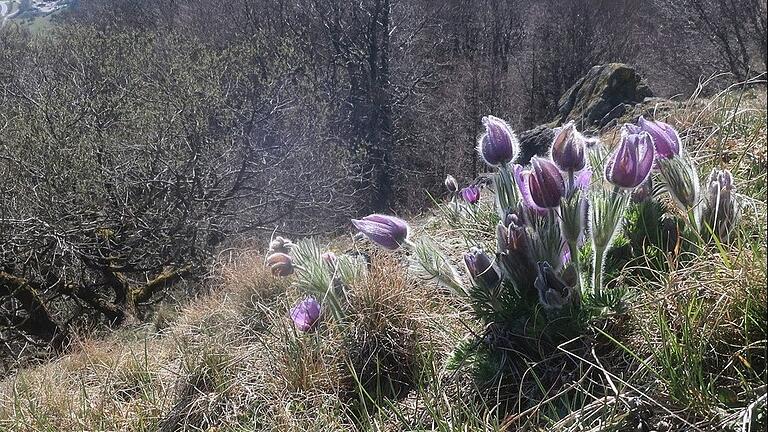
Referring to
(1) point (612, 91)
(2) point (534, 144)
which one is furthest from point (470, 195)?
(1) point (612, 91)

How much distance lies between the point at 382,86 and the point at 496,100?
5.02 meters

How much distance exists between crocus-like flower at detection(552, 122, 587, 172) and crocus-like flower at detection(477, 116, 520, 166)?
0.63ft

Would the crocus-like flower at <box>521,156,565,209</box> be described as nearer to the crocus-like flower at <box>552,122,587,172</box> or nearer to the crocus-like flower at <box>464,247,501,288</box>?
the crocus-like flower at <box>552,122,587,172</box>

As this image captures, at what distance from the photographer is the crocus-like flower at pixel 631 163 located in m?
1.29

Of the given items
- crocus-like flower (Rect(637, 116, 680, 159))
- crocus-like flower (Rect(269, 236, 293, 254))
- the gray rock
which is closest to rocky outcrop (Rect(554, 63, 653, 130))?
the gray rock

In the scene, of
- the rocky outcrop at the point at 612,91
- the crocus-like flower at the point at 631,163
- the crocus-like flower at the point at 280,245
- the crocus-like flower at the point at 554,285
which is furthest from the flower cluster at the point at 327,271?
the rocky outcrop at the point at 612,91

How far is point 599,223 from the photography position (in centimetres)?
134

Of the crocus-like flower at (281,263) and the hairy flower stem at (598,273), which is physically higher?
the hairy flower stem at (598,273)

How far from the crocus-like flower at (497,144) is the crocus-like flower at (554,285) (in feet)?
1.10

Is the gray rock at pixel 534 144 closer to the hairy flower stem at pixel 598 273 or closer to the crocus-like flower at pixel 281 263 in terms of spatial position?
the crocus-like flower at pixel 281 263

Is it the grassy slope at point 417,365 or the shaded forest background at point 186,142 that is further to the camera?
the shaded forest background at point 186,142

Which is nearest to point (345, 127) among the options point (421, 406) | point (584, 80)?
point (584, 80)

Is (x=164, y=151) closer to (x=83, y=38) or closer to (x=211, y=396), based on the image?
(x=83, y=38)

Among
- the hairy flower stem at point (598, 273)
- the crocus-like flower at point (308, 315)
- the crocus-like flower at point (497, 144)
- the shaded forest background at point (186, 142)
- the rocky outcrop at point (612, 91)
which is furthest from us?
the rocky outcrop at point (612, 91)
